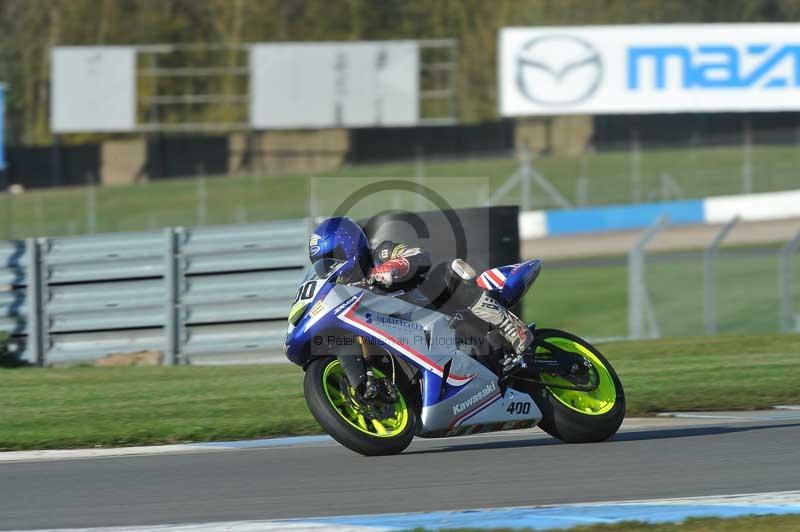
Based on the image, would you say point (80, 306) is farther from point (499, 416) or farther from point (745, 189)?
point (745, 189)

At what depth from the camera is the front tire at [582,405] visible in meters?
7.71

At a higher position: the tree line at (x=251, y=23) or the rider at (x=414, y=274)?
the tree line at (x=251, y=23)

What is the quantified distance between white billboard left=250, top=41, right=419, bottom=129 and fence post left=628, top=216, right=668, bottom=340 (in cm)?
2375

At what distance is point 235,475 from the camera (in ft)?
23.0

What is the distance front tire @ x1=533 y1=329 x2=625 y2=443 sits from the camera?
771cm

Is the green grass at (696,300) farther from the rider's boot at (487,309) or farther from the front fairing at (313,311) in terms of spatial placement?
the front fairing at (313,311)

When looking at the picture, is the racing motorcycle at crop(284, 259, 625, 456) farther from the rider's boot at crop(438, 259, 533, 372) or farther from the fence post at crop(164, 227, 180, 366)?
the fence post at crop(164, 227, 180, 366)

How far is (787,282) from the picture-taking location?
48.7ft

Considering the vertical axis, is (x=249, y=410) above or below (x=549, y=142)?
below

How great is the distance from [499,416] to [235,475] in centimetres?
162

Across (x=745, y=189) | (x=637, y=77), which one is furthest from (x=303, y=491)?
(x=637, y=77)

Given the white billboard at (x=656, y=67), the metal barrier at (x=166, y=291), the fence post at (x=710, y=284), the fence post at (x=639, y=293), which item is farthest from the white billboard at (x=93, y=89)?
the fence post at (x=710, y=284)

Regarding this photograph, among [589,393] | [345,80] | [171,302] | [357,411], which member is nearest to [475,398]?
[357,411]

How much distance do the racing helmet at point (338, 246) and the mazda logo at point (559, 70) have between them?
3064cm
